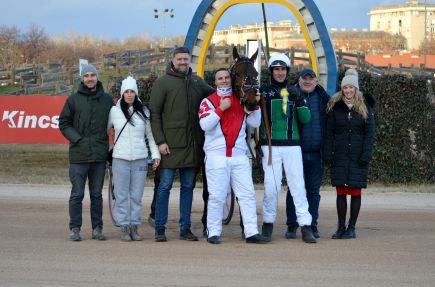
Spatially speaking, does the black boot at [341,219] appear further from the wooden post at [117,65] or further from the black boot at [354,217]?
the wooden post at [117,65]

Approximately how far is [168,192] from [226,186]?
0.65 meters

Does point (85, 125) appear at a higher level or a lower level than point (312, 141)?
higher

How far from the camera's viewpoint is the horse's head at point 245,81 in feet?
31.5

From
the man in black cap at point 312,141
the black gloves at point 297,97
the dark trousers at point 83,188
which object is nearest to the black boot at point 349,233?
the man in black cap at point 312,141

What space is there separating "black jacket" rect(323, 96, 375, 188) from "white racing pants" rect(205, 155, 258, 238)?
3.36 feet

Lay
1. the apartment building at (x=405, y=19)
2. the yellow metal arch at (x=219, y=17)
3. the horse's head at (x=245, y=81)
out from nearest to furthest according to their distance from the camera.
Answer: the horse's head at (x=245, y=81)
the yellow metal arch at (x=219, y=17)
the apartment building at (x=405, y=19)

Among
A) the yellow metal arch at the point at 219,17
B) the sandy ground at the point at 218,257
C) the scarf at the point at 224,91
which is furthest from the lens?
the yellow metal arch at the point at 219,17

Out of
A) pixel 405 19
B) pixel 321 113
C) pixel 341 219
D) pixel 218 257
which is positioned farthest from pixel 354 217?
pixel 405 19

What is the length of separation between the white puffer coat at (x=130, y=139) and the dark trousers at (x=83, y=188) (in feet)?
0.98

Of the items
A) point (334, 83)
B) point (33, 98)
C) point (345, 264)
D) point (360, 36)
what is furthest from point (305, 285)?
point (360, 36)

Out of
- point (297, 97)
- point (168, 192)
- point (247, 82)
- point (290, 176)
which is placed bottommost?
point (168, 192)

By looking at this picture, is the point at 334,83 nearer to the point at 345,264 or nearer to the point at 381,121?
the point at 381,121

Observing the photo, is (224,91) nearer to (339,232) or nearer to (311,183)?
(311,183)

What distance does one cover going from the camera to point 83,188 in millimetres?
10156
